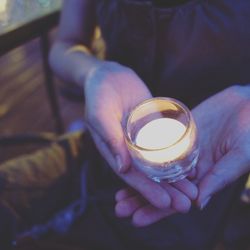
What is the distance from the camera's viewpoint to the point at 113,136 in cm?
66

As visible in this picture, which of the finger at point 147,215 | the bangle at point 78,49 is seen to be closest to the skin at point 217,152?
the finger at point 147,215

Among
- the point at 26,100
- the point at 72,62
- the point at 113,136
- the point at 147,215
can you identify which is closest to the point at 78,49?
the point at 72,62

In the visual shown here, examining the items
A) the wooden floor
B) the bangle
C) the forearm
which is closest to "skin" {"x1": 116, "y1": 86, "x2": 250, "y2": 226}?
the forearm

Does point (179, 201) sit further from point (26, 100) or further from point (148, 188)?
point (26, 100)

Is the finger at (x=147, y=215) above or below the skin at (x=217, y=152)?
below

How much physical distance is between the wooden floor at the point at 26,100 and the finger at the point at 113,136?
88 centimetres

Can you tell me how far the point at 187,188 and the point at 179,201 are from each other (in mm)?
29

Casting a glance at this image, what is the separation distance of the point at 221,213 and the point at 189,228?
0.08 m

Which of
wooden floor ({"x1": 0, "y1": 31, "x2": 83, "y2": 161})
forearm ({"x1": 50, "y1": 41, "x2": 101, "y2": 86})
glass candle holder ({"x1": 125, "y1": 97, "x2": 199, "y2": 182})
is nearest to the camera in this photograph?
glass candle holder ({"x1": 125, "y1": 97, "x2": 199, "y2": 182})

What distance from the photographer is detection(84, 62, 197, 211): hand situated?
61 centimetres

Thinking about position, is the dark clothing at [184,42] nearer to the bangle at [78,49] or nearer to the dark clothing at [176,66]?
the dark clothing at [176,66]

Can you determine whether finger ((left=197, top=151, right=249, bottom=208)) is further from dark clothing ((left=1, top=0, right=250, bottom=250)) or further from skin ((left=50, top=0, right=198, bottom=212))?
dark clothing ((left=1, top=0, right=250, bottom=250))

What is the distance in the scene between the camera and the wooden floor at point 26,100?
1623 mm

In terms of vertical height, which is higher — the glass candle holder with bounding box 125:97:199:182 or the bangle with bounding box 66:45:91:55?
the glass candle holder with bounding box 125:97:199:182
